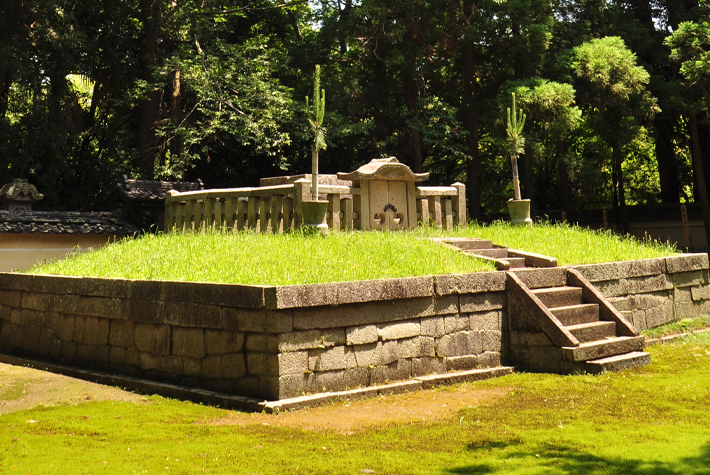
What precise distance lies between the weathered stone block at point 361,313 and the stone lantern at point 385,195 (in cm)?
404

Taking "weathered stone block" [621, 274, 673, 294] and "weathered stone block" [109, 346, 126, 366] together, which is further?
"weathered stone block" [621, 274, 673, 294]

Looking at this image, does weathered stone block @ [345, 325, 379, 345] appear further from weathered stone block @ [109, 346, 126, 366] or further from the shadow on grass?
weathered stone block @ [109, 346, 126, 366]

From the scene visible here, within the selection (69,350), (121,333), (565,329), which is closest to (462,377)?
(565,329)

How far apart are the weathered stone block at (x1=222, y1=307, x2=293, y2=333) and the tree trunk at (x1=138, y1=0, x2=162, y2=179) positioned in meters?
13.3

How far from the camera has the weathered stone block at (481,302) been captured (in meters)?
8.74

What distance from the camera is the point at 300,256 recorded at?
895 centimetres

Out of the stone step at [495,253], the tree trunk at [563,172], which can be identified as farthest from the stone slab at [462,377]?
the tree trunk at [563,172]

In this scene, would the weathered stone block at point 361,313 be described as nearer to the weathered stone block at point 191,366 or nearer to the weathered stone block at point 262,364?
the weathered stone block at point 262,364

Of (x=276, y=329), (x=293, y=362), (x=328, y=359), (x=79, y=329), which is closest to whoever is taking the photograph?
(x=276, y=329)

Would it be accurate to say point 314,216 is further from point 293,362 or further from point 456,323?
point 293,362

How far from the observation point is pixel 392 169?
1244 cm

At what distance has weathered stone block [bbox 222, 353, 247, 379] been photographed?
7469 millimetres

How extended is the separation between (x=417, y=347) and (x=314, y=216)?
10.3 ft

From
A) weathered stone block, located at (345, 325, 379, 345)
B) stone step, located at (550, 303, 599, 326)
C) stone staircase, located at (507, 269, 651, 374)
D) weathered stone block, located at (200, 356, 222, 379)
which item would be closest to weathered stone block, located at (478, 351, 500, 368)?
stone staircase, located at (507, 269, 651, 374)
